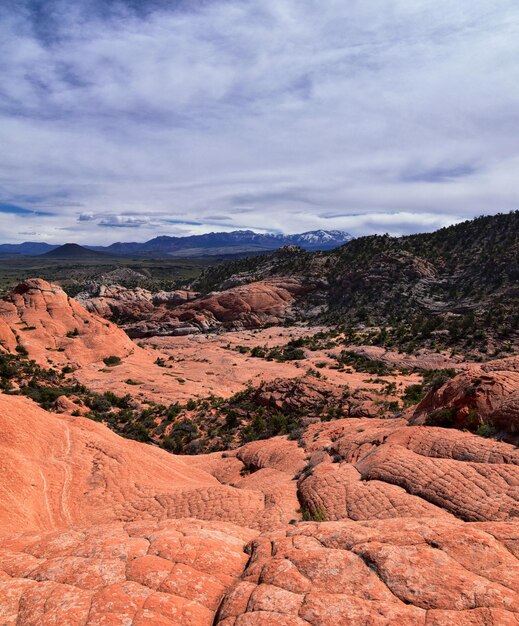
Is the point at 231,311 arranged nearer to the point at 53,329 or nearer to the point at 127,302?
the point at 127,302

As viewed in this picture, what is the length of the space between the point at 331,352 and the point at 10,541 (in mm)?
51899

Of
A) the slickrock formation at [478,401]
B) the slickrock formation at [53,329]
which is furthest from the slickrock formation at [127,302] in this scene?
the slickrock formation at [478,401]

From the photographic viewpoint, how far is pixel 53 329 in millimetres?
51656

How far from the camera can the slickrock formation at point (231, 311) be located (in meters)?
86.9

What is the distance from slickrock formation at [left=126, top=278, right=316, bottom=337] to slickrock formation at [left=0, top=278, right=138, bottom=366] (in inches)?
1121

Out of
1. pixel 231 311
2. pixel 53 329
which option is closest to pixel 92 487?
pixel 53 329

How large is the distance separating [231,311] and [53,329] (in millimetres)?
47082

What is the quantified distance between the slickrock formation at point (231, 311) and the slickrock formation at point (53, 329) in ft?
93.5

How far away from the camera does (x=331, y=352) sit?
5784 centimetres

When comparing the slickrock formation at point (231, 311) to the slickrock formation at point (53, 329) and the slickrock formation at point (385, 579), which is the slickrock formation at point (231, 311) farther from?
the slickrock formation at point (385, 579)

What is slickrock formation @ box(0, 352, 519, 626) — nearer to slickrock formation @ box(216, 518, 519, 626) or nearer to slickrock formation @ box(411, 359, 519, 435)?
slickrock formation @ box(216, 518, 519, 626)

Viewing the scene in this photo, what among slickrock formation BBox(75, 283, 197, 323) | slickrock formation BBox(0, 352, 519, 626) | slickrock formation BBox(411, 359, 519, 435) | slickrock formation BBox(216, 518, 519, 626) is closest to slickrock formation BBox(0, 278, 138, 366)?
slickrock formation BBox(0, 352, 519, 626)

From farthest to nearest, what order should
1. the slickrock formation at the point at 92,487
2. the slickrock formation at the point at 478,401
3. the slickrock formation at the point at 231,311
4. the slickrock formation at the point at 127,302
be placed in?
the slickrock formation at the point at 127,302
the slickrock formation at the point at 231,311
the slickrock formation at the point at 478,401
the slickrock formation at the point at 92,487

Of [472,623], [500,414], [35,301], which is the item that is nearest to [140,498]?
[472,623]
